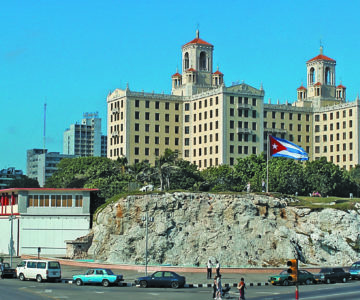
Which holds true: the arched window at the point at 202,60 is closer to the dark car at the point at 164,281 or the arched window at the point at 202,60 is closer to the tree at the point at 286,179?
the tree at the point at 286,179

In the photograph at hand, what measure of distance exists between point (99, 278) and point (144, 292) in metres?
7.78

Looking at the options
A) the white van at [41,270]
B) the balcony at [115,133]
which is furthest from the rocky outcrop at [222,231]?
the balcony at [115,133]

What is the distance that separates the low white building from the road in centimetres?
3340

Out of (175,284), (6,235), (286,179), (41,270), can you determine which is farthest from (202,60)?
(175,284)

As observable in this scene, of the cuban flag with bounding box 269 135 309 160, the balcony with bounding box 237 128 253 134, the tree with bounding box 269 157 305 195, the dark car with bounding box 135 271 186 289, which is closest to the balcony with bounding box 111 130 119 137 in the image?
the balcony with bounding box 237 128 253 134

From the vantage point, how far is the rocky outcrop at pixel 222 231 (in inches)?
3819

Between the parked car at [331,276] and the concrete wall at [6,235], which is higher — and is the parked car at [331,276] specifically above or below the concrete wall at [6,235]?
below

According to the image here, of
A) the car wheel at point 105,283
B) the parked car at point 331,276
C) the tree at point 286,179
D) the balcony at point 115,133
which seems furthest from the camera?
the balcony at point 115,133

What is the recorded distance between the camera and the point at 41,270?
6956cm

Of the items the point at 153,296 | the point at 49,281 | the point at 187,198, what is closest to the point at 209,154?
the point at 187,198

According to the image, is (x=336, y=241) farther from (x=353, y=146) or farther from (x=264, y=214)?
(x=353, y=146)

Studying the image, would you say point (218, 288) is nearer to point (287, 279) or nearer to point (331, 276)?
point (287, 279)

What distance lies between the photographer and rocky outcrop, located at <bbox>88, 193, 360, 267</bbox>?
97.0 metres

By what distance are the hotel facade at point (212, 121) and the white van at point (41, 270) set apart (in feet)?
325
